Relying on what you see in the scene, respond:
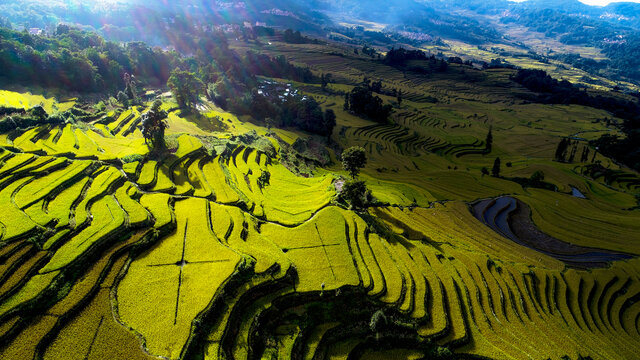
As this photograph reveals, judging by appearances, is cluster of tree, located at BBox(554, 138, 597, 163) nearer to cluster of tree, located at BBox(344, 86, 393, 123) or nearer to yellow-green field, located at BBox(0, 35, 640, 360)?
yellow-green field, located at BBox(0, 35, 640, 360)

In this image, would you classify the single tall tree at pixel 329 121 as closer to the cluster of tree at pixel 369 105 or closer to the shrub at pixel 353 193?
the cluster of tree at pixel 369 105

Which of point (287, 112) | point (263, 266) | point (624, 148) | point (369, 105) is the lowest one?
point (263, 266)

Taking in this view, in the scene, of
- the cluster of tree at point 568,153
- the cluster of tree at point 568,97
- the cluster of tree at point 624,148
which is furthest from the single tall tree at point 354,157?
the cluster of tree at point 568,97

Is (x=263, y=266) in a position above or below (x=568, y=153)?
below

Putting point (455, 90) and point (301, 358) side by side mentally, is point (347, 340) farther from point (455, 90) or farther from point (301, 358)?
point (455, 90)

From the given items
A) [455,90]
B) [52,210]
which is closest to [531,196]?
[52,210]

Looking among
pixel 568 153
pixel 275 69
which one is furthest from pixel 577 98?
pixel 275 69

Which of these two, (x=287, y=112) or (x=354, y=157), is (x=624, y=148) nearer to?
(x=354, y=157)
